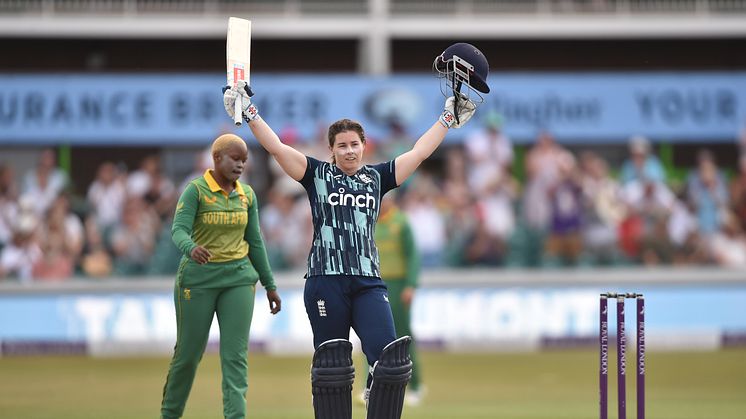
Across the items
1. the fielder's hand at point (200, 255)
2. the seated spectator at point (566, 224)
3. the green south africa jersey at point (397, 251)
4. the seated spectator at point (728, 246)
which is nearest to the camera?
the fielder's hand at point (200, 255)

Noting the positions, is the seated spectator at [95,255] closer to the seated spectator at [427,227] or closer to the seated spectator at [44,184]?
the seated spectator at [44,184]

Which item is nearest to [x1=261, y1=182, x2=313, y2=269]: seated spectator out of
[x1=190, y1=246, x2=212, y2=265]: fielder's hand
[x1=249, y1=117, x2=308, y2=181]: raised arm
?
[x1=190, y1=246, x2=212, y2=265]: fielder's hand

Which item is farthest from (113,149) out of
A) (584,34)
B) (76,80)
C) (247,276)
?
(247,276)

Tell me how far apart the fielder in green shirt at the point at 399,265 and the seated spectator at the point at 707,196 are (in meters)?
10.0

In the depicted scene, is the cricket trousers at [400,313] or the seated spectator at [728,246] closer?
the cricket trousers at [400,313]

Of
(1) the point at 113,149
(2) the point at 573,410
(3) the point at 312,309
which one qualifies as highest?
(1) the point at 113,149

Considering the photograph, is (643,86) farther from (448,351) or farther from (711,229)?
(448,351)

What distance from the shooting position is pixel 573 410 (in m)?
12.6

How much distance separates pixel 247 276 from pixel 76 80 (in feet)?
49.2

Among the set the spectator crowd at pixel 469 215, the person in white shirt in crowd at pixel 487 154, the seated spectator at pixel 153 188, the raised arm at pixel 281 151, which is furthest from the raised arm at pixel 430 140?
the person in white shirt in crowd at pixel 487 154

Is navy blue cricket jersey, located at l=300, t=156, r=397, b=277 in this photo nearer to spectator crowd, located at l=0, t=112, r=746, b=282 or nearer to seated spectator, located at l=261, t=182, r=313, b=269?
spectator crowd, located at l=0, t=112, r=746, b=282

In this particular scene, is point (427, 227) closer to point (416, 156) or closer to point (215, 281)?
point (215, 281)

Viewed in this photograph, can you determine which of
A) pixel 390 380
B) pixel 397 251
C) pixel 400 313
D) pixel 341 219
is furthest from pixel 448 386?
pixel 390 380

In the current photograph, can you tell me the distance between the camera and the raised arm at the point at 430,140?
843 centimetres
